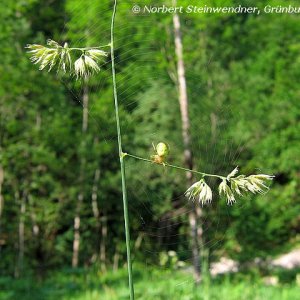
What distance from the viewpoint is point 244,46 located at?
10961mm

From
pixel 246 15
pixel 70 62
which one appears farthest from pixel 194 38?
pixel 70 62

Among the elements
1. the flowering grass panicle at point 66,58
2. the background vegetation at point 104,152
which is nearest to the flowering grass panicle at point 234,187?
the flowering grass panicle at point 66,58

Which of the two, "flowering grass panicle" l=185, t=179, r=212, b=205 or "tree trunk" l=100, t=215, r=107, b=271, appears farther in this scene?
"tree trunk" l=100, t=215, r=107, b=271

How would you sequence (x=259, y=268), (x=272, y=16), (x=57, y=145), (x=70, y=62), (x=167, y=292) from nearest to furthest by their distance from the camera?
1. (x=70, y=62)
2. (x=167, y=292)
3. (x=259, y=268)
4. (x=57, y=145)
5. (x=272, y=16)

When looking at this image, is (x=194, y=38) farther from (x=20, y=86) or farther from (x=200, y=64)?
(x=20, y=86)

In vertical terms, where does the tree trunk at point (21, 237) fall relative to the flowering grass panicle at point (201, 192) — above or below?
below

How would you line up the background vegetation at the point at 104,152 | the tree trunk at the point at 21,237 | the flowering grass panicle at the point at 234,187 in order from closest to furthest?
the flowering grass panicle at the point at 234,187 → the background vegetation at the point at 104,152 → the tree trunk at the point at 21,237

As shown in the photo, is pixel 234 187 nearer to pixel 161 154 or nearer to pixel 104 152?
pixel 161 154

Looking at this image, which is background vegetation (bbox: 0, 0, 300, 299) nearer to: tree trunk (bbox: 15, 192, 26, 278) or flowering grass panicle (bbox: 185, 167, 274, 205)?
tree trunk (bbox: 15, 192, 26, 278)

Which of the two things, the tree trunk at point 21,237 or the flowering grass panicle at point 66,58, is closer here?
the flowering grass panicle at point 66,58

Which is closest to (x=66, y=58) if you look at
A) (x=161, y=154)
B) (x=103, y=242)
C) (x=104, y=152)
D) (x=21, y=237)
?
(x=161, y=154)

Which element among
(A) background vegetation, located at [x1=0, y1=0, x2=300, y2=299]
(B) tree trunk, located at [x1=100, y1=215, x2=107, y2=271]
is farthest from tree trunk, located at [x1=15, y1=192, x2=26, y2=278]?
(B) tree trunk, located at [x1=100, y1=215, x2=107, y2=271]

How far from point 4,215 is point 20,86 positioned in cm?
256

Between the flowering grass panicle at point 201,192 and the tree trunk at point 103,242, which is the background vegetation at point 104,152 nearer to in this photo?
the tree trunk at point 103,242
